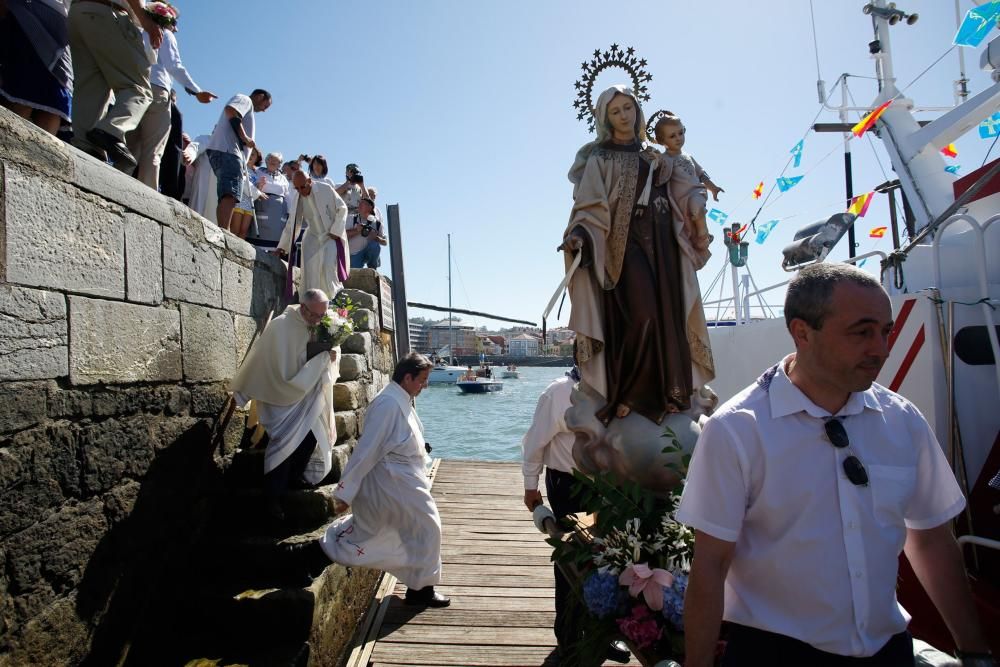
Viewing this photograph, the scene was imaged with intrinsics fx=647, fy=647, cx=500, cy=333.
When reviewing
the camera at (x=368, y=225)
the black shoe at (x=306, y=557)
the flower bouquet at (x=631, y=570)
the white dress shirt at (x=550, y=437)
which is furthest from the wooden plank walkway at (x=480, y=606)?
the camera at (x=368, y=225)

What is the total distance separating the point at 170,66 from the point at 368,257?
468cm

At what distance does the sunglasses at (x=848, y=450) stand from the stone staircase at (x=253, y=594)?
339cm

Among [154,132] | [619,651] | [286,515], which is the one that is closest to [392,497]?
[286,515]

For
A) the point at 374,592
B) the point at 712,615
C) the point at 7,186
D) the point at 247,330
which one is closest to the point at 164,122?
the point at 247,330

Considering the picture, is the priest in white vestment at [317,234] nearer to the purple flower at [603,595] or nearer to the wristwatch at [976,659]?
the purple flower at [603,595]

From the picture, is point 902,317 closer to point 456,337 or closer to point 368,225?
point 368,225

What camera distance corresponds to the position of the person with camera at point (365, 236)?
9508 mm

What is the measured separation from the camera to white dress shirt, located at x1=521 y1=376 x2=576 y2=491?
13.0 ft

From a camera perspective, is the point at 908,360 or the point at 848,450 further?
the point at 908,360

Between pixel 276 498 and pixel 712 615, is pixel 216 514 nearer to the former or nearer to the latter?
pixel 276 498

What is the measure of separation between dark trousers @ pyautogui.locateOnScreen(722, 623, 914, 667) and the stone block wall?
3.10m

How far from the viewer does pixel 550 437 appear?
405 centimetres

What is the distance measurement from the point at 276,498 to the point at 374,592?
1530mm

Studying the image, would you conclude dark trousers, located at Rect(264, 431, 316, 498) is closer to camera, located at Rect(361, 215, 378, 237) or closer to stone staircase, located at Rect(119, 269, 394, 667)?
A: stone staircase, located at Rect(119, 269, 394, 667)
